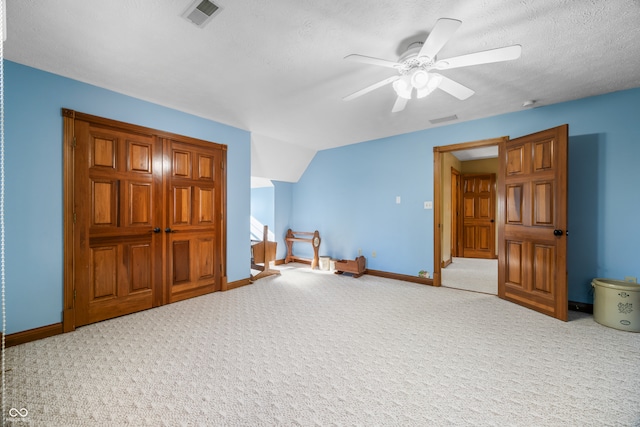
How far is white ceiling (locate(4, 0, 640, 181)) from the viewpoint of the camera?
182 centimetres

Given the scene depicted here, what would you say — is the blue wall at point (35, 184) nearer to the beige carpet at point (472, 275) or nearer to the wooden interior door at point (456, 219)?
the beige carpet at point (472, 275)

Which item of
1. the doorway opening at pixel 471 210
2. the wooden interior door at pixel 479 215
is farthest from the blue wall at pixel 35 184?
the wooden interior door at pixel 479 215

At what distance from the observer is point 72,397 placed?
174 cm

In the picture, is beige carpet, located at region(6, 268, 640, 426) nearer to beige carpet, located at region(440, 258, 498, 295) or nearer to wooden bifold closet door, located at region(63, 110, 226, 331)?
wooden bifold closet door, located at region(63, 110, 226, 331)

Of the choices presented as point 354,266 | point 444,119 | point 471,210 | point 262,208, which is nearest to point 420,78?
point 444,119

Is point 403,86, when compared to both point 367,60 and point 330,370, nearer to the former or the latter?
point 367,60

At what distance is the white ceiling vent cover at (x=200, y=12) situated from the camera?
5.82 feet

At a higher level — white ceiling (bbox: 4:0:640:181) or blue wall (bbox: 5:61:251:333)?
white ceiling (bbox: 4:0:640:181)

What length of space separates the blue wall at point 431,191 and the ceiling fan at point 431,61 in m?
2.03

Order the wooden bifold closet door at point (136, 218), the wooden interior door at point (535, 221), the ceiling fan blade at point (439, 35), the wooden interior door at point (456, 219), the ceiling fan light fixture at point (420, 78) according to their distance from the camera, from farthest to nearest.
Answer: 1. the wooden interior door at point (456, 219)
2. the wooden interior door at point (535, 221)
3. the wooden bifold closet door at point (136, 218)
4. the ceiling fan light fixture at point (420, 78)
5. the ceiling fan blade at point (439, 35)

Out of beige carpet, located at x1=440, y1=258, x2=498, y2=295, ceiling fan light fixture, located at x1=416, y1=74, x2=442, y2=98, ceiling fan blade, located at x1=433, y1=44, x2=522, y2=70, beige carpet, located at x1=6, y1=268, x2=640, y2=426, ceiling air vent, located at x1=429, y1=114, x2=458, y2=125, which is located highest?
ceiling air vent, located at x1=429, y1=114, x2=458, y2=125

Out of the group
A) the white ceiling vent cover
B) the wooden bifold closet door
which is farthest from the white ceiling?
the wooden bifold closet door

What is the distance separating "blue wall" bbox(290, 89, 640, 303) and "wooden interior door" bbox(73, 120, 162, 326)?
129 inches

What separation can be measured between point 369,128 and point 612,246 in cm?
334
